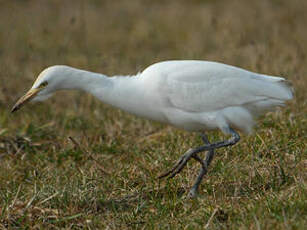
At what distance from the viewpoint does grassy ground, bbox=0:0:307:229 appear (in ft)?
13.1

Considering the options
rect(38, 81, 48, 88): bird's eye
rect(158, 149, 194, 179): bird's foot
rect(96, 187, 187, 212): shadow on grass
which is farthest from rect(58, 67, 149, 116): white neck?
rect(96, 187, 187, 212): shadow on grass

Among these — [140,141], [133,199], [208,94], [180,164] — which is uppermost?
[208,94]

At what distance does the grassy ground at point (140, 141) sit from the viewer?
4.00 metres

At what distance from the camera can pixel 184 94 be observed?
440 centimetres

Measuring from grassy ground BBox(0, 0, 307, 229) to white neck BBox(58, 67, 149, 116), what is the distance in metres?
0.65

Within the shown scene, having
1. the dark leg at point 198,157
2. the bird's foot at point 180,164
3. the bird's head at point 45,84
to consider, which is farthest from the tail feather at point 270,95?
the bird's head at point 45,84

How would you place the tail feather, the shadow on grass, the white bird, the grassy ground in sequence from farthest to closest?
1. the tail feather
2. the white bird
3. the shadow on grass
4. the grassy ground

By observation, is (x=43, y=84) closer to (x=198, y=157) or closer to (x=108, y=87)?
(x=108, y=87)

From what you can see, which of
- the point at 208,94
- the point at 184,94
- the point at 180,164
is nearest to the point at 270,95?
the point at 208,94

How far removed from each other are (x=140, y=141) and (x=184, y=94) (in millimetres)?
1582

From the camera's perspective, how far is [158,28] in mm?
10539

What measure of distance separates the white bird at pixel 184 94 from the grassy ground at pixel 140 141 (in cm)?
35

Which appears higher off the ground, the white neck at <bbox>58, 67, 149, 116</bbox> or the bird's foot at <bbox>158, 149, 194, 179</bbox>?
the white neck at <bbox>58, 67, 149, 116</bbox>

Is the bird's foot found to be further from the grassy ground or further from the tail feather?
the tail feather
